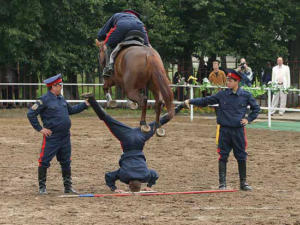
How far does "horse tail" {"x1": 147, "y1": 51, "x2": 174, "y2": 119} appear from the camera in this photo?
31.0 feet

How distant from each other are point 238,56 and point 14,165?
1485 cm

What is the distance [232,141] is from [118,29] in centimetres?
235

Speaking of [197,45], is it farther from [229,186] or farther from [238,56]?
[229,186]

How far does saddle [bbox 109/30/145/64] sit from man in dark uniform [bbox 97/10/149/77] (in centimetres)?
5

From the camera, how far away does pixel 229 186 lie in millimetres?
10023

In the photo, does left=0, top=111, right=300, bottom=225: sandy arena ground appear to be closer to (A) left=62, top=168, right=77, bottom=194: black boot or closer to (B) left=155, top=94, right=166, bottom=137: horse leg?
(A) left=62, top=168, right=77, bottom=194: black boot

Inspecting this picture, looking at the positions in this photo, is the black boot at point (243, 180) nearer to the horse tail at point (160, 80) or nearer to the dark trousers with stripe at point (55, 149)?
the horse tail at point (160, 80)

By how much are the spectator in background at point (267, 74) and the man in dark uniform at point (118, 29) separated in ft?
45.8

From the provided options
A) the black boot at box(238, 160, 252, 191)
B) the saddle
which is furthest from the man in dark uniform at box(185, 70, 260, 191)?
the saddle

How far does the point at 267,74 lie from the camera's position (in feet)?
78.1

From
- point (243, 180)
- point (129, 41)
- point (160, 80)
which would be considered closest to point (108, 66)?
point (129, 41)

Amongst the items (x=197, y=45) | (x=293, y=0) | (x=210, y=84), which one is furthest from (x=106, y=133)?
(x=293, y=0)

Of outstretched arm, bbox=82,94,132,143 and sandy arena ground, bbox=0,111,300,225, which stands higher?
outstretched arm, bbox=82,94,132,143

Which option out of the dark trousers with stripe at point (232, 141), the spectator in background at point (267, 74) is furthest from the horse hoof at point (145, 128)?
the spectator in background at point (267, 74)
